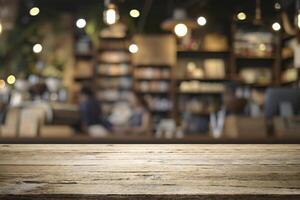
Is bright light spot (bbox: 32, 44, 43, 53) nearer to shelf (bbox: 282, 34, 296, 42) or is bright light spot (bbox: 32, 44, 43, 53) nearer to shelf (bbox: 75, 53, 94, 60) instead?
shelf (bbox: 75, 53, 94, 60)

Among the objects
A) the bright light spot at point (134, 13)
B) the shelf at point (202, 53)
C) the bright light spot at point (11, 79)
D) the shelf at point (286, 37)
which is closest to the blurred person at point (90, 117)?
the bright light spot at point (11, 79)

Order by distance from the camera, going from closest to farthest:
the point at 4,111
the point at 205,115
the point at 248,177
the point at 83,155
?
the point at 248,177 < the point at 83,155 < the point at 4,111 < the point at 205,115

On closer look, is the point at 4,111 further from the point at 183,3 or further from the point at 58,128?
the point at 183,3

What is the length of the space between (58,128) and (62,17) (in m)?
4.60

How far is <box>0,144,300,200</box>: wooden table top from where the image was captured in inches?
49.8

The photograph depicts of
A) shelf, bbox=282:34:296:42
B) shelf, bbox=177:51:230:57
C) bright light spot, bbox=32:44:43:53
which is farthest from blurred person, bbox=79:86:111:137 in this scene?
shelf, bbox=282:34:296:42

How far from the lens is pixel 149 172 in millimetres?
1463

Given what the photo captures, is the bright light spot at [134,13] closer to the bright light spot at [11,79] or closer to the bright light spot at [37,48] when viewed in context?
the bright light spot at [37,48]

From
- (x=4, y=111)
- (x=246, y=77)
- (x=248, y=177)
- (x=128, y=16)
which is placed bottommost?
(x=248, y=177)

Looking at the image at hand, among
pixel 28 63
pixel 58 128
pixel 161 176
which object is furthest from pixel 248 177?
pixel 28 63

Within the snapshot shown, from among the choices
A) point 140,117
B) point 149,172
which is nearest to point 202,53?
point 140,117

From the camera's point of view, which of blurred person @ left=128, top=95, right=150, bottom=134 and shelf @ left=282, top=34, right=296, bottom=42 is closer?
blurred person @ left=128, top=95, right=150, bottom=134

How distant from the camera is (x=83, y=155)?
Answer: 66.6 inches

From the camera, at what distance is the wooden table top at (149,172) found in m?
1.27
